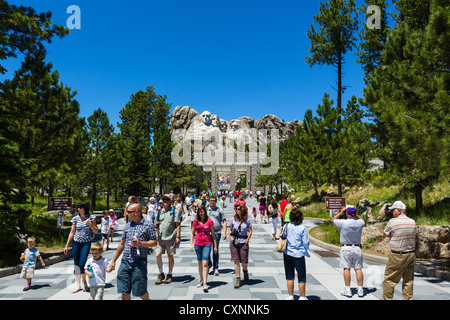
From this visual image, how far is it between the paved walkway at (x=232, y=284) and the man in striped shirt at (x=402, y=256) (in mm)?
781

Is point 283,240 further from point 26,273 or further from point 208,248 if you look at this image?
point 26,273

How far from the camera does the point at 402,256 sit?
5.45 metres

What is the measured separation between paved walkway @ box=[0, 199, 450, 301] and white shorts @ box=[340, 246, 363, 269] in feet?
2.03

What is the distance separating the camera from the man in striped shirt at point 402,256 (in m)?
5.44

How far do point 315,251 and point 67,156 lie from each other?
38.4 ft

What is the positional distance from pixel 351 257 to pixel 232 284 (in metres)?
2.58

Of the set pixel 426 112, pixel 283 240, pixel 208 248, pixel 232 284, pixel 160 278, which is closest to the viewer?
pixel 283 240

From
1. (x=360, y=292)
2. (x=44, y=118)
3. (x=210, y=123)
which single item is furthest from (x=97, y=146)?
(x=210, y=123)

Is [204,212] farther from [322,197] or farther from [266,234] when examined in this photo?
[322,197]

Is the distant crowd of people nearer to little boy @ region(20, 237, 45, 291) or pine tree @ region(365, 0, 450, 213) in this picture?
little boy @ region(20, 237, 45, 291)

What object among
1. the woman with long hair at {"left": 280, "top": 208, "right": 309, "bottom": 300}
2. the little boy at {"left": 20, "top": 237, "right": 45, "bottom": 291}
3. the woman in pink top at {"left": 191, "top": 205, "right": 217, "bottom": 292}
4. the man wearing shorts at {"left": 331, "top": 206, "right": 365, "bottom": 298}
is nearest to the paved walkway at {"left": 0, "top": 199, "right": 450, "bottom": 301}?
the little boy at {"left": 20, "top": 237, "right": 45, "bottom": 291}

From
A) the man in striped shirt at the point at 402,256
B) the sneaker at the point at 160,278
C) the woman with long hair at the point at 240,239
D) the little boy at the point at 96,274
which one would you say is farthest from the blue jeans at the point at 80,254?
the man in striped shirt at the point at 402,256
